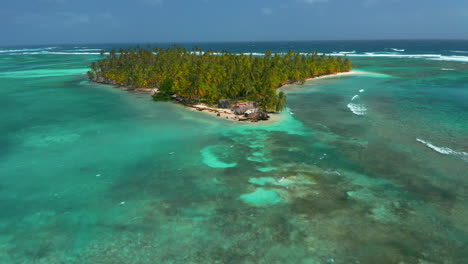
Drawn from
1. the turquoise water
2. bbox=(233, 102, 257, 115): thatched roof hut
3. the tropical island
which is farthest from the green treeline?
the turquoise water

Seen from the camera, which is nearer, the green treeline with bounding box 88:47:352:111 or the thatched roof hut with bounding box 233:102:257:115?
the thatched roof hut with bounding box 233:102:257:115

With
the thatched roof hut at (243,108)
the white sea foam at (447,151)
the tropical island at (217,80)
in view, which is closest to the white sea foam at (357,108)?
the tropical island at (217,80)

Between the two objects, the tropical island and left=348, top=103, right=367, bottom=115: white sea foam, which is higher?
the tropical island

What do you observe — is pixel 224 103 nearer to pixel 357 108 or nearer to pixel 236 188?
pixel 357 108

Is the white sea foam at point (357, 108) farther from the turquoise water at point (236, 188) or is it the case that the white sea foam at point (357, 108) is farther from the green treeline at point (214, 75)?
the green treeline at point (214, 75)

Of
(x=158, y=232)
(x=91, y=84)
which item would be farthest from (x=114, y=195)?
(x=91, y=84)

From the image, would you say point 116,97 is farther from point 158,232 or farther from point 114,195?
point 158,232

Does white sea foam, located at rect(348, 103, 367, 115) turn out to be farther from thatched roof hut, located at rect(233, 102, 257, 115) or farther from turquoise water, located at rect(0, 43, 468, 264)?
thatched roof hut, located at rect(233, 102, 257, 115)
